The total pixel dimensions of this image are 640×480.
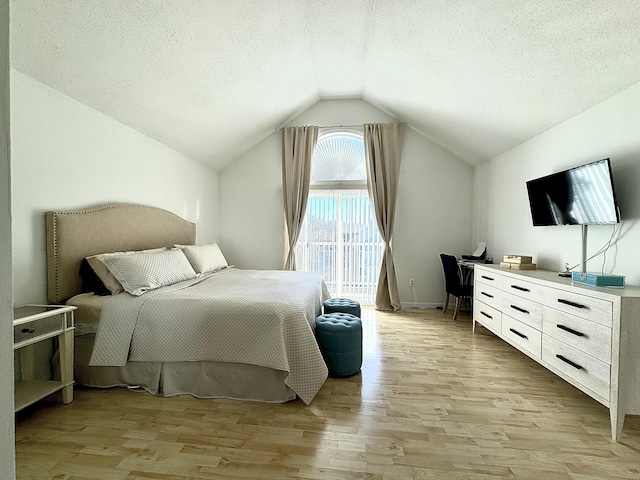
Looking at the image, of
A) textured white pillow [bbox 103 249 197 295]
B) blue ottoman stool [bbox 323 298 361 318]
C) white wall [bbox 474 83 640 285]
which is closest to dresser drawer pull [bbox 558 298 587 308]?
white wall [bbox 474 83 640 285]

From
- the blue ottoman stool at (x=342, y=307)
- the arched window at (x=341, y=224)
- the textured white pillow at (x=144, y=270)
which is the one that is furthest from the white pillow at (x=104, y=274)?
the arched window at (x=341, y=224)

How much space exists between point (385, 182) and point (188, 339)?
343 cm

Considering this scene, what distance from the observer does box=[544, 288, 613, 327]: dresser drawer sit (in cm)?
162

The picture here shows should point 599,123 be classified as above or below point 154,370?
above

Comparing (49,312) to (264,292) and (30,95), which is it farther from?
(30,95)

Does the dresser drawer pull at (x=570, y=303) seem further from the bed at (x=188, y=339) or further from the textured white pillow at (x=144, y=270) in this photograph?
the textured white pillow at (x=144, y=270)

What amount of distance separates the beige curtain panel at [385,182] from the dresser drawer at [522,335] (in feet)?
5.82

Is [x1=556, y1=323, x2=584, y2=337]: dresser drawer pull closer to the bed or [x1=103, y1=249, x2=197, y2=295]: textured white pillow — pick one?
the bed

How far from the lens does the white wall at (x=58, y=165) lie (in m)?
1.96

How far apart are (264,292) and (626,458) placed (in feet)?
7.32

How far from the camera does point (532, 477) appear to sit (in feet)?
4.34

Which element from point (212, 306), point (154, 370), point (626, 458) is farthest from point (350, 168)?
point (626, 458)

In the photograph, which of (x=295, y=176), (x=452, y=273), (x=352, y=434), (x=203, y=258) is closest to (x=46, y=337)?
(x=203, y=258)

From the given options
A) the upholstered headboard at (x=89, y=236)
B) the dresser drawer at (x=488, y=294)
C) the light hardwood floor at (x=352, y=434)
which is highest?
the upholstered headboard at (x=89, y=236)
